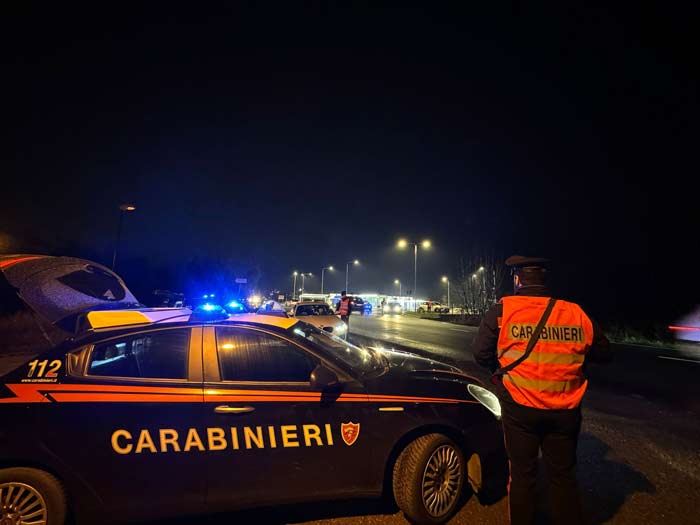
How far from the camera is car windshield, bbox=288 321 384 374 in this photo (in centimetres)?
328

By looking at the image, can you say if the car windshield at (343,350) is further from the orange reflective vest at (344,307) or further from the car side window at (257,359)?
the orange reflective vest at (344,307)

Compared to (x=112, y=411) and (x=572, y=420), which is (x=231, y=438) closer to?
(x=112, y=411)

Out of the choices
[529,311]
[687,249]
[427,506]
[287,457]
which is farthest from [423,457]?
[687,249]

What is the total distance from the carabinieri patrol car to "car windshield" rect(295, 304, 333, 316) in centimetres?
950

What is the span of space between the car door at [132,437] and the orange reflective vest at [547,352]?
6.97 ft

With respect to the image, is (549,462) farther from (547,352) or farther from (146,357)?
(146,357)

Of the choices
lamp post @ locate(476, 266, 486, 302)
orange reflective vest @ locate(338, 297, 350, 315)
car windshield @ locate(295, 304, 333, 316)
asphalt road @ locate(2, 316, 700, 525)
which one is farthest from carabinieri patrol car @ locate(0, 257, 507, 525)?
lamp post @ locate(476, 266, 486, 302)

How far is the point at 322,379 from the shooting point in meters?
2.74

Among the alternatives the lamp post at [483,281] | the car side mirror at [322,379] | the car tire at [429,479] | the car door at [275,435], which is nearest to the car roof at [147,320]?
the car door at [275,435]

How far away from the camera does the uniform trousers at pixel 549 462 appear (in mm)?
2379

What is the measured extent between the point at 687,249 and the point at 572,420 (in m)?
29.0

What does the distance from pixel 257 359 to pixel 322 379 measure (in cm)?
62

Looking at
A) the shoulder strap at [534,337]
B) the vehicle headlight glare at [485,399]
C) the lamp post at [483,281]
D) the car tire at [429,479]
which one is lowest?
the car tire at [429,479]

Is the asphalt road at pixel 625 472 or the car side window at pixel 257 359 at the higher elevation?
the car side window at pixel 257 359
